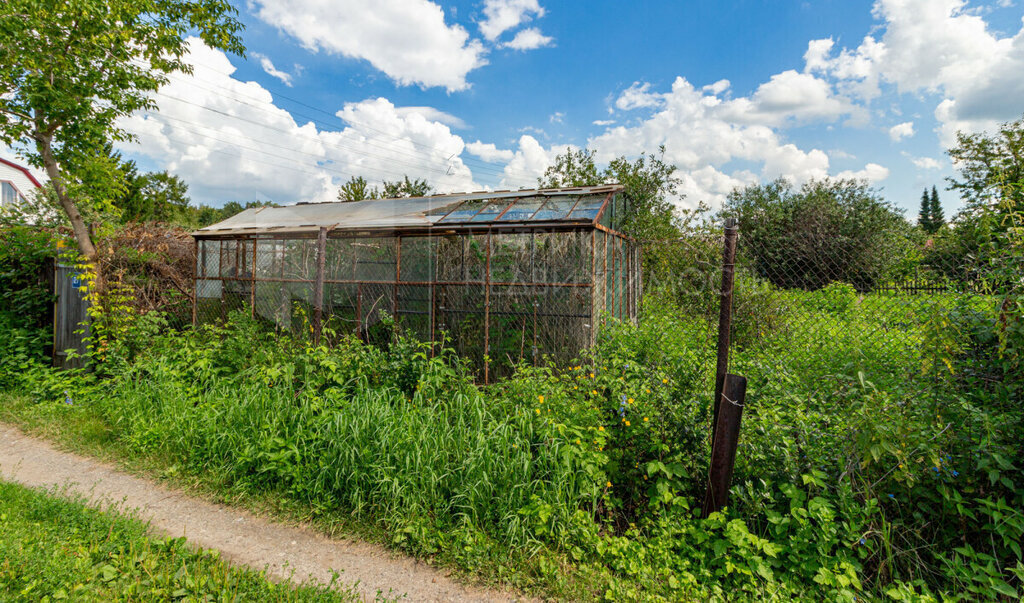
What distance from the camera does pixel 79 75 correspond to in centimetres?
588

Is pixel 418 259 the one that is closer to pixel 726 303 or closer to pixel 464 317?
pixel 464 317

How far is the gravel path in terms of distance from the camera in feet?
8.61

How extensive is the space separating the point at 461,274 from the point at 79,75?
5.54 m

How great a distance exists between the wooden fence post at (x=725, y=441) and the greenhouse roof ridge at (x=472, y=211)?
11.7 feet

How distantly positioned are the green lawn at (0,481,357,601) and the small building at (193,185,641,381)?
3.10 metres

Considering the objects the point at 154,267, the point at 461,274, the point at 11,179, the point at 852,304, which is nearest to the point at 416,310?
the point at 461,274

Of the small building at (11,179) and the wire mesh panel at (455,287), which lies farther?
the small building at (11,179)

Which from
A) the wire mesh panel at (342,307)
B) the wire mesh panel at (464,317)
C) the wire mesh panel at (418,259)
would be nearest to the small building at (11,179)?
the wire mesh panel at (342,307)

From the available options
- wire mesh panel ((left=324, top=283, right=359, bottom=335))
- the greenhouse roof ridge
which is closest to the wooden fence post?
the greenhouse roof ridge

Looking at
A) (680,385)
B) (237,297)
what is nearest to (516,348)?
(680,385)

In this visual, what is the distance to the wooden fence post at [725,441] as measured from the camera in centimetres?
281

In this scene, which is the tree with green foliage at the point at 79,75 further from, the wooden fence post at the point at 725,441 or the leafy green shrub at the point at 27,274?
the wooden fence post at the point at 725,441

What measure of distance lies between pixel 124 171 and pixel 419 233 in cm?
424

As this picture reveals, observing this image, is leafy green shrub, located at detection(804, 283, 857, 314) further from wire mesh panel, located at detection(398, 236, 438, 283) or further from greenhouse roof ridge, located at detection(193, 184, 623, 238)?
wire mesh panel, located at detection(398, 236, 438, 283)
